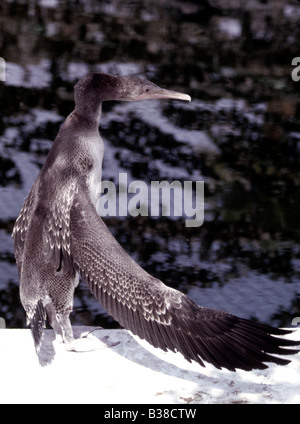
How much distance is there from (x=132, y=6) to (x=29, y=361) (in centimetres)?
1224

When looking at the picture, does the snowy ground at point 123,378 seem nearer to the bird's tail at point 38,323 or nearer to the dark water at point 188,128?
the bird's tail at point 38,323

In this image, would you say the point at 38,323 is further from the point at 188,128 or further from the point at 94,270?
the point at 188,128

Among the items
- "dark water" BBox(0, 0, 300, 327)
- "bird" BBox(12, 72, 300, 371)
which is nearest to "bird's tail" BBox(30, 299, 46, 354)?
"bird" BBox(12, 72, 300, 371)

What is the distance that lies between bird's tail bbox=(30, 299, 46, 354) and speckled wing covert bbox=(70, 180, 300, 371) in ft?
1.02

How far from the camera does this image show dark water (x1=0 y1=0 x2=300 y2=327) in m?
6.46

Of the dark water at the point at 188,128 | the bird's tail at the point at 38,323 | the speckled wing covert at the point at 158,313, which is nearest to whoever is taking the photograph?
the speckled wing covert at the point at 158,313

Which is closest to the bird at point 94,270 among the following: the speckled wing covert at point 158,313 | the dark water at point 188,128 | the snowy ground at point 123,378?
the speckled wing covert at point 158,313

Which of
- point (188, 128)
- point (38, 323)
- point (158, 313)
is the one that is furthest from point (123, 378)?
point (188, 128)

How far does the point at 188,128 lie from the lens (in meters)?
9.56

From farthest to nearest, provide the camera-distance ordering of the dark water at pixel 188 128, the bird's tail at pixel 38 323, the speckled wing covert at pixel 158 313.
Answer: the dark water at pixel 188 128
the bird's tail at pixel 38 323
the speckled wing covert at pixel 158 313

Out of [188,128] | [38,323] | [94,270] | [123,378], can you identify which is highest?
[188,128]

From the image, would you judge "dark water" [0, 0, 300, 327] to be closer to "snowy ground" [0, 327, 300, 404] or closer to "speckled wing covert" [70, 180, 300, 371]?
"snowy ground" [0, 327, 300, 404]

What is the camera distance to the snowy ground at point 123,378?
4195 mm

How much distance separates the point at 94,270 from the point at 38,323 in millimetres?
446
